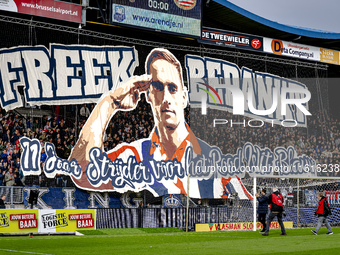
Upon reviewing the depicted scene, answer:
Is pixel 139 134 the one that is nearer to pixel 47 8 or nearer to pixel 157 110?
pixel 157 110

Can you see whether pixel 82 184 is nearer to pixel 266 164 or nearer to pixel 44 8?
pixel 44 8

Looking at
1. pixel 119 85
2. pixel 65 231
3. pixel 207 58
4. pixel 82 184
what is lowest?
pixel 65 231

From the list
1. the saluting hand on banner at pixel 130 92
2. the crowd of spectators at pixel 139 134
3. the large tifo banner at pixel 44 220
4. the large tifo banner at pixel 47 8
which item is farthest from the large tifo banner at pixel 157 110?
the large tifo banner at pixel 44 220

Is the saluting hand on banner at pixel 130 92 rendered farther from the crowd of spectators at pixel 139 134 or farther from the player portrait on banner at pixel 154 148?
the crowd of spectators at pixel 139 134

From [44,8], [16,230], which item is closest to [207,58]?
[44,8]

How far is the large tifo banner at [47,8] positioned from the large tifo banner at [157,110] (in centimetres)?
157

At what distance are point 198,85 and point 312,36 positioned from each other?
8.93m

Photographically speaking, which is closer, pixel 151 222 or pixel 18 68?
pixel 151 222

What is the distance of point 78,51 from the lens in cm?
2698

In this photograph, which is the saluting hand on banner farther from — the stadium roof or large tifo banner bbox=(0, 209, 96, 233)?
large tifo banner bbox=(0, 209, 96, 233)

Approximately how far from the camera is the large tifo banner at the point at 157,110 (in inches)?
1000

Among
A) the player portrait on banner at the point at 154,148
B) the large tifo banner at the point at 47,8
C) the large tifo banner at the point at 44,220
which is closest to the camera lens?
the large tifo banner at the point at 44,220

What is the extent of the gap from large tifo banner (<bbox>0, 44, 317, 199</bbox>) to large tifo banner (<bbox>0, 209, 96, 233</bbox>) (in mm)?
4881

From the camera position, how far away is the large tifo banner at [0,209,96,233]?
1831cm
